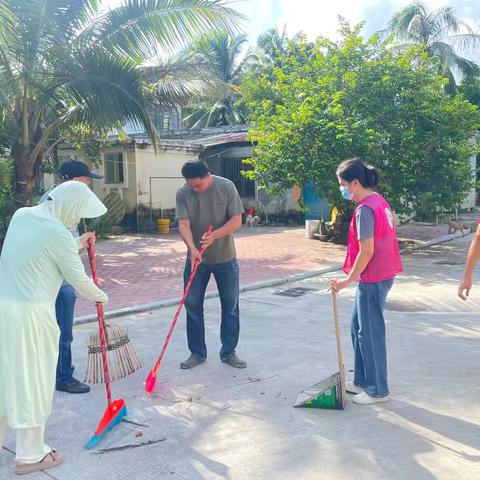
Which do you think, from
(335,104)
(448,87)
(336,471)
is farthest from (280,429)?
(448,87)

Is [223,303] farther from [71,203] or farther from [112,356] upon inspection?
[71,203]

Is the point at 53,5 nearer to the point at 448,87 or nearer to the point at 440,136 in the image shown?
the point at 440,136

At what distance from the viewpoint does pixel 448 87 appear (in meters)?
25.3

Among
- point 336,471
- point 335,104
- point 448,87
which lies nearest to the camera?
point 336,471

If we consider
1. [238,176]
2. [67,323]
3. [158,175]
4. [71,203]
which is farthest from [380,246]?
[238,176]

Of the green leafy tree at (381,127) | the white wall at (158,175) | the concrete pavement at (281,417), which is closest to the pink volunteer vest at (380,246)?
the concrete pavement at (281,417)

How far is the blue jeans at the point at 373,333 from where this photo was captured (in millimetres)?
3982

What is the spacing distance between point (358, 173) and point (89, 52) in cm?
723

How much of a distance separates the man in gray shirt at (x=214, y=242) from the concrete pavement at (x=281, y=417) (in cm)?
37

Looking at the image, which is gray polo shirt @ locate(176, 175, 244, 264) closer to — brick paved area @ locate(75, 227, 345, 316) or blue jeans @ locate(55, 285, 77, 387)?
blue jeans @ locate(55, 285, 77, 387)

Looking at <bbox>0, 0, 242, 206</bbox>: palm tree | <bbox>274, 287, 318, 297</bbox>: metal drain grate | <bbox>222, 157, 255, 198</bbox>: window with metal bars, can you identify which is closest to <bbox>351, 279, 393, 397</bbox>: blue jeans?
<bbox>274, 287, 318, 297</bbox>: metal drain grate

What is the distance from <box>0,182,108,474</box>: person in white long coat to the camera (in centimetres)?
299

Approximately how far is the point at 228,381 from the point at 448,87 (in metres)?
24.4

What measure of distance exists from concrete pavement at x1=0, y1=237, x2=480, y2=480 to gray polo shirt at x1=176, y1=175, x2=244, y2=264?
1065 mm
